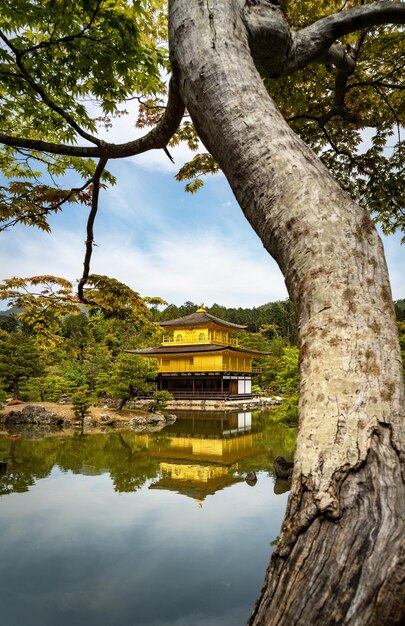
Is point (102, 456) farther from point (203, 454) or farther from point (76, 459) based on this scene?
point (203, 454)

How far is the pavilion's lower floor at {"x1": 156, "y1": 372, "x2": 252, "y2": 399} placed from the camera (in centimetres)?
2252

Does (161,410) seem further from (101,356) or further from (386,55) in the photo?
(386,55)

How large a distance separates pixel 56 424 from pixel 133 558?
37.7 ft

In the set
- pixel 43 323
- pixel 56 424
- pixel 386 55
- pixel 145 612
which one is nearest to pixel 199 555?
pixel 145 612

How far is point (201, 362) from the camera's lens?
23.4 meters

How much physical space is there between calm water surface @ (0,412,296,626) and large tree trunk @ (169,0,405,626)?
324cm

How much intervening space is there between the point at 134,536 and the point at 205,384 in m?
19.2

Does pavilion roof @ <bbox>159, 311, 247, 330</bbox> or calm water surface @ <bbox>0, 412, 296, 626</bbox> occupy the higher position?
pavilion roof @ <bbox>159, 311, 247, 330</bbox>

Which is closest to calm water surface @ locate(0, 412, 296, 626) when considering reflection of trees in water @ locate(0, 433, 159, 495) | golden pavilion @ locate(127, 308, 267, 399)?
reflection of trees in water @ locate(0, 433, 159, 495)

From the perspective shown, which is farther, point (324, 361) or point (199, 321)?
point (199, 321)

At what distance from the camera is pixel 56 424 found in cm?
1438

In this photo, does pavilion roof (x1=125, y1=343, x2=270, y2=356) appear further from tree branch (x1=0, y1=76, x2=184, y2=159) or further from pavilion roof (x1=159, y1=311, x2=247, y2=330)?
tree branch (x1=0, y1=76, x2=184, y2=159)

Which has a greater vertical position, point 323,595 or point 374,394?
point 374,394

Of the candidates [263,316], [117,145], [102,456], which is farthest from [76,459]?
[263,316]
